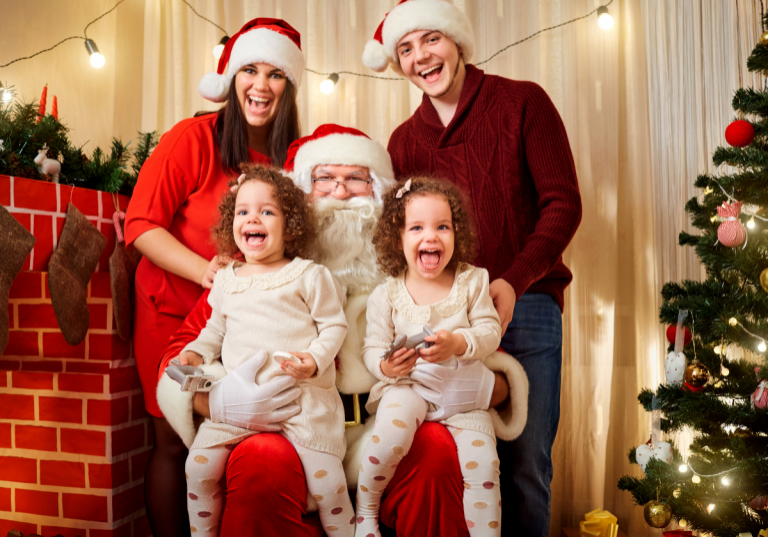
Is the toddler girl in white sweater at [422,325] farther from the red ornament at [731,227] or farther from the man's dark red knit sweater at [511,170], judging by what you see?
the red ornament at [731,227]

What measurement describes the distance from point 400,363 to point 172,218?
3.64 feet

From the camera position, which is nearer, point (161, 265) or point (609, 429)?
point (161, 265)

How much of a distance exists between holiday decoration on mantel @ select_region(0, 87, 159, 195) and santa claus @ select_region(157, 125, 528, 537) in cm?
83

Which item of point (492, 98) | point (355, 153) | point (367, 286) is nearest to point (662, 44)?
point (492, 98)

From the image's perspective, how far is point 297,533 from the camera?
140 cm

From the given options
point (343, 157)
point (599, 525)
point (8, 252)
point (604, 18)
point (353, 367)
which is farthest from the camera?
point (604, 18)

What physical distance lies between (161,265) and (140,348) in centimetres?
37

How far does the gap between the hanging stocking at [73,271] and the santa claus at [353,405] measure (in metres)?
0.48

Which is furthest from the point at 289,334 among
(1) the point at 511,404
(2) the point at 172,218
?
(2) the point at 172,218

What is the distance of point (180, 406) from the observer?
1.54 meters

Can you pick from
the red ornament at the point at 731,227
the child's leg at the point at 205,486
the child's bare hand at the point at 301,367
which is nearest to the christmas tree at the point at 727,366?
the red ornament at the point at 731,227

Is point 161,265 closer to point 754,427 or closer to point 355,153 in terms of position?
point 355,153

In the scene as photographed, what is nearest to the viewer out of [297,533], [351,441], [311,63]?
[297,533]

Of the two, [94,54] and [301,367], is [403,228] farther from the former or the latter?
[94,54]
